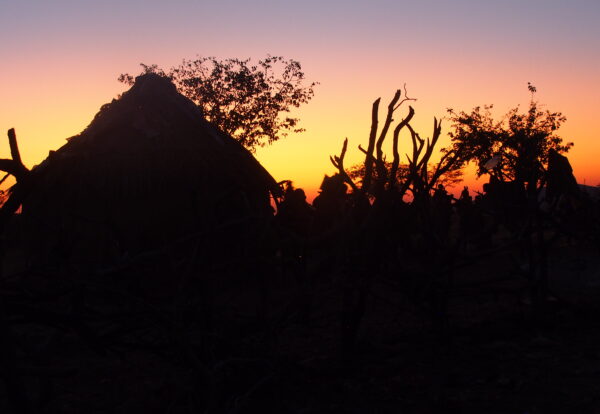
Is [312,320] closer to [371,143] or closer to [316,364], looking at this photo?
[316,364]

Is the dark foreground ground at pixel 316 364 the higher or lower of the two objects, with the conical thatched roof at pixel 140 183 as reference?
lower

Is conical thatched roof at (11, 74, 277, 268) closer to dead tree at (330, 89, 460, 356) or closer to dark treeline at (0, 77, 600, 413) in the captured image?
dark treeline at (0, 77, 600, 413)

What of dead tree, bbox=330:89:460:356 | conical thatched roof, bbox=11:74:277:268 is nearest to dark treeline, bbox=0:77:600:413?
dead tree, bbox=330:89:460:356

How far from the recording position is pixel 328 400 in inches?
175

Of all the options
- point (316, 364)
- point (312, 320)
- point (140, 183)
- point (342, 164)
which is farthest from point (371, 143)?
point (140, 183)

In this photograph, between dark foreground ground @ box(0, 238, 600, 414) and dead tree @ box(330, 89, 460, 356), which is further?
dead tree @ box(330, 89, 460, 356)

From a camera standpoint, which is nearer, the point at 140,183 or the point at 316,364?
the point at 316,364

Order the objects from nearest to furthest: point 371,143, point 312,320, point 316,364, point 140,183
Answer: point 312,320, point 371,143, point 316,364, point 140,183

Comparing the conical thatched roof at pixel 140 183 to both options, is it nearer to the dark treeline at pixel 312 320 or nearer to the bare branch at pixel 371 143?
the dark treeline at pixel 312 320

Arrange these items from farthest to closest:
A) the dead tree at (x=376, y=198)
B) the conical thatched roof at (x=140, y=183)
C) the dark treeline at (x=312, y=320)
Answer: the conical thatched roof at (x=140, y=183)
the dead tree at (x=376, y=198)
the dark treeline at (x=312, y=320)

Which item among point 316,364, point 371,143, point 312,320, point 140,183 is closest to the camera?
point 312,320

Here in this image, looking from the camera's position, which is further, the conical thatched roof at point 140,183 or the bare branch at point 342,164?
the conical thatched roof at point 140,183

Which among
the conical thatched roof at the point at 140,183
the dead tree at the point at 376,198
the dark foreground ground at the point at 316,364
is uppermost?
the conical thatched roof at the point at 140,183

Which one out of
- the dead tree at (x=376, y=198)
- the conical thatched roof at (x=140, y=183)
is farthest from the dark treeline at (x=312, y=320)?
the conical thatched roof at (x=140, y=183)
